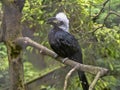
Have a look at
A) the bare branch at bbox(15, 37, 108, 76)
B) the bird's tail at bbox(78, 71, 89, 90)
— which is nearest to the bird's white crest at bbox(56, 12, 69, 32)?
the bare branch at bbox(15, 37, 108, 76)

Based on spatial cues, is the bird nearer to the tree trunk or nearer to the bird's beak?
the bird's beak

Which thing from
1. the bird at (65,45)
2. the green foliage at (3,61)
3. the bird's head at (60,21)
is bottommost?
the green foliage at (3,61)

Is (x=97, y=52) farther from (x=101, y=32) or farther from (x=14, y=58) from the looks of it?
(x=14, y=58)

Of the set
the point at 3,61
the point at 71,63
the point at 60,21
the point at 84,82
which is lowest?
the point at 3,61

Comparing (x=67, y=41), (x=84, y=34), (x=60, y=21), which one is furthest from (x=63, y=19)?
(x=84, y=34)

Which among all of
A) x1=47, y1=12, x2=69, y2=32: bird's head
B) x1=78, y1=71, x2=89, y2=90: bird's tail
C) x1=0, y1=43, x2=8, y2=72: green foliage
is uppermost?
x1=47, y1=12, x2=69, y2=32: bird's head

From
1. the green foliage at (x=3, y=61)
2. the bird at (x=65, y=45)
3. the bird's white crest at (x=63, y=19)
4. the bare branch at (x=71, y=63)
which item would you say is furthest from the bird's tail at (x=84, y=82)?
the green foliage at (x=3, y=61)

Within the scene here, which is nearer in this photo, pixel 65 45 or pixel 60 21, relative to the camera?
pixel 65 45

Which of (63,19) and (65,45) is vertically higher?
(63,19)

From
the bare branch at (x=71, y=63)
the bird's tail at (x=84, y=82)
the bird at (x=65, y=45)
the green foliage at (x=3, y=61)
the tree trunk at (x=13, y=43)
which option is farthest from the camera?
the green foliage at (x=3, y=61)

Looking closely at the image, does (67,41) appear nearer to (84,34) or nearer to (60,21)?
(60,21)

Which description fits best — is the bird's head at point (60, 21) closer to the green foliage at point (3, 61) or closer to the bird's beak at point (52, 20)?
the bird's beak at point (52, 20)

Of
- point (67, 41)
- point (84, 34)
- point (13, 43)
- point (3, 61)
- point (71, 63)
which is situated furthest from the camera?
point (3, 61)

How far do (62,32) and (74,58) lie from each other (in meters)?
0.28
